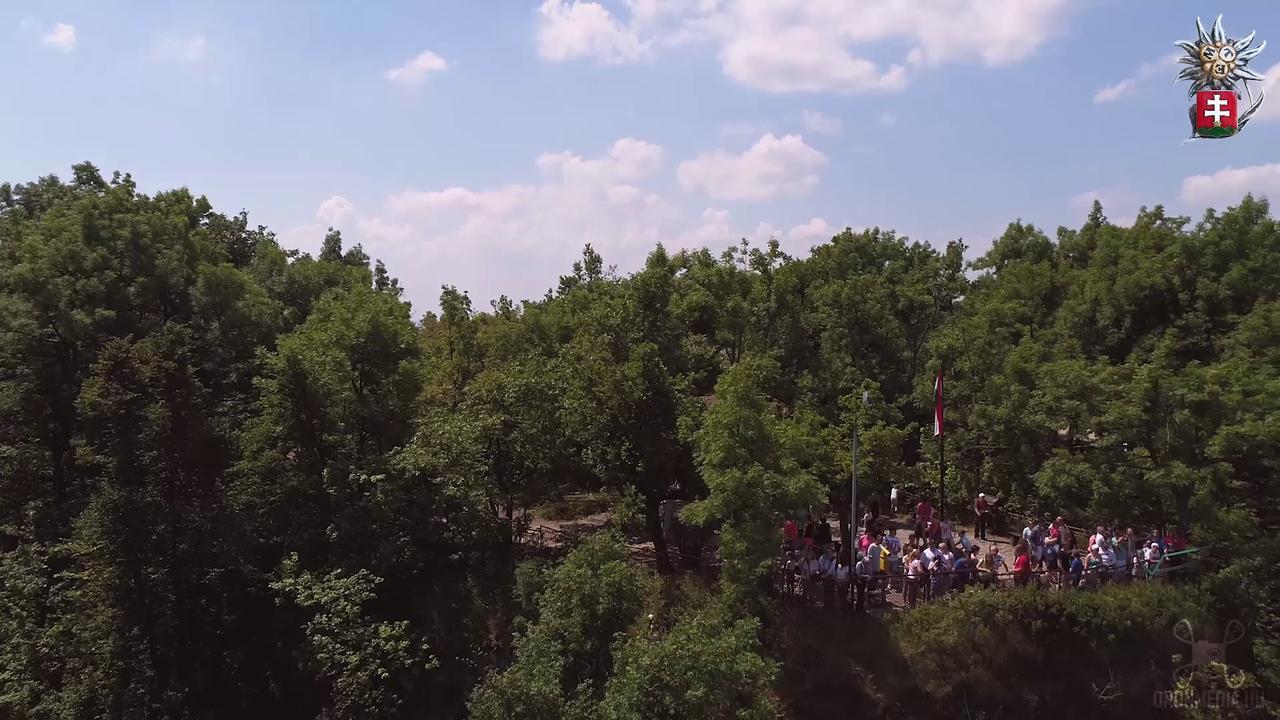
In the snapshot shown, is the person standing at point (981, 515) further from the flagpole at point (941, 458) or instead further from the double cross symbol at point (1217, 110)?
the double cross symbol at point (1217, 110)

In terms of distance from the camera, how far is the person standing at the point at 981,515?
2278 cm

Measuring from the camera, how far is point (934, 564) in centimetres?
1811

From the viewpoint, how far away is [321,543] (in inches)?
789

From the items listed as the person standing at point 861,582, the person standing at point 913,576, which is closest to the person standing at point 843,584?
the person standing at point 861,582

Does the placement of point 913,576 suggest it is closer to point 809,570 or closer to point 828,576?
point 828,576

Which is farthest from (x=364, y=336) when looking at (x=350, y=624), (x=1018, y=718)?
(x=1018, y=718)

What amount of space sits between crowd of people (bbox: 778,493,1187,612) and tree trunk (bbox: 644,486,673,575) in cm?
355

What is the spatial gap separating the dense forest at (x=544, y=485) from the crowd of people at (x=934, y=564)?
509 millimetres

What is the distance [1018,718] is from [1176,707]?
369 cm

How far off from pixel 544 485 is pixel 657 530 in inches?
141

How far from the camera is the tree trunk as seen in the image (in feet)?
69.7

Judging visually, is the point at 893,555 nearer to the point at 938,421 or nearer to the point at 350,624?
the point at 938,421

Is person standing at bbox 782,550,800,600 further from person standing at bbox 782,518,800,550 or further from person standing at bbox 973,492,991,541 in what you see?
person standing at bbox 973,492,991,541

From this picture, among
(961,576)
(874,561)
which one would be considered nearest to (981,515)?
(961,576)
